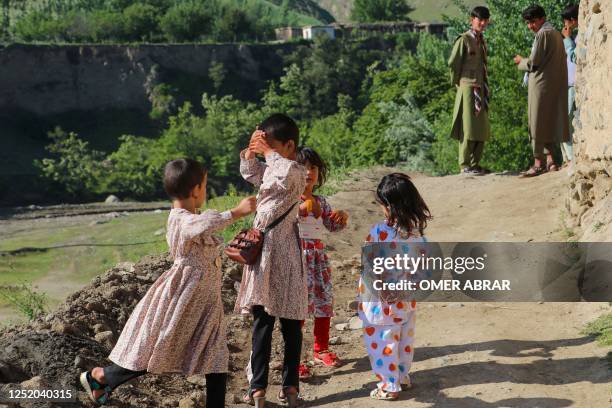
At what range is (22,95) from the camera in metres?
53.3

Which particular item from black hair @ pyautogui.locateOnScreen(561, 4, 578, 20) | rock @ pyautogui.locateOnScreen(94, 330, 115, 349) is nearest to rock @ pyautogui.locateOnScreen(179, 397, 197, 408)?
rock @ pyautogui.locateOnScreen(94, 330, 115, 349)

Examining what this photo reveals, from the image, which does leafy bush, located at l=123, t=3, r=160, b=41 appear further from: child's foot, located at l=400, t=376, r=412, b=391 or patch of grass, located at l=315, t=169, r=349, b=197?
child's foot, located at l=400, t=376, r=412, b=391

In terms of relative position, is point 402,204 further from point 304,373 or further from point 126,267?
point 126,267

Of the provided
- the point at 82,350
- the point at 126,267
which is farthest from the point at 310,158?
the point at 126,267

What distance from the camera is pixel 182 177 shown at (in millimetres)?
4293

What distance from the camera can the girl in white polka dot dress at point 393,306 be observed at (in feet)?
15.4

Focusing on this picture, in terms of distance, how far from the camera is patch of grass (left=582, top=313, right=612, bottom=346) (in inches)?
209

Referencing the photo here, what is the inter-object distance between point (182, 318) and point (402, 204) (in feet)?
4.10

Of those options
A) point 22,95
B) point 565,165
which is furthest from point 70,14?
point 565,165

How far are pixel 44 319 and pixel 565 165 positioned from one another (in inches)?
234

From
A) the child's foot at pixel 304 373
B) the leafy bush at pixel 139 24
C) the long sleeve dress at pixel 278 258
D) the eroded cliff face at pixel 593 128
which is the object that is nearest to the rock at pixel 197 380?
the child's foot at pixel 304 373

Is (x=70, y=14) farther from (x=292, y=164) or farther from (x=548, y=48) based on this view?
(x=292, y=164)

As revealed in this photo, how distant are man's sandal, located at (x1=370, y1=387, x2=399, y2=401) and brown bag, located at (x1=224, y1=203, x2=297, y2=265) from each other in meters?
0.95

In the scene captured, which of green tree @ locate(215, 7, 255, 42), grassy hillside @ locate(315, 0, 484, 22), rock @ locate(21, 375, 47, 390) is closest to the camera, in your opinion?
rock @ locate(21, 375, 47, 390)
